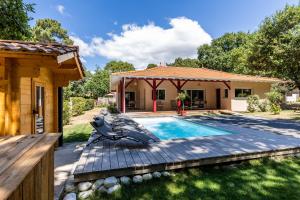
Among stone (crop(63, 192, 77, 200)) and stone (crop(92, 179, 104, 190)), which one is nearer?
stone (crop(63, 192, 77, 200))

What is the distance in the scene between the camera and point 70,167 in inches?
206

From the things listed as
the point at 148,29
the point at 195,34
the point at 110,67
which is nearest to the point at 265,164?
the point at 148,29

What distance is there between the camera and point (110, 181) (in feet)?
13.8

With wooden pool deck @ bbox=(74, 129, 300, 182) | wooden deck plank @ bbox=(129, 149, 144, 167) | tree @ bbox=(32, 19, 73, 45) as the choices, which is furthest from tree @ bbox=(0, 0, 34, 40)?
tree @ bbox=(32, 19, 73, 45)

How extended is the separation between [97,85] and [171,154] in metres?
37.6

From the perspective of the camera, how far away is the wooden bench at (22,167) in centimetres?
139

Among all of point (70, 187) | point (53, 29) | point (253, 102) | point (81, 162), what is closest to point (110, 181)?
point (70, 187)

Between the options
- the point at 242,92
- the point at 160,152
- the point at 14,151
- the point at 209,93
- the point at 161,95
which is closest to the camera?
the point at 14,151

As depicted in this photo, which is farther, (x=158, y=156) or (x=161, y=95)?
(x=161, y=95)

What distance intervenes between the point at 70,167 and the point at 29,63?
2677mm

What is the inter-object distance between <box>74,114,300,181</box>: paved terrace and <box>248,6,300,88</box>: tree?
1492cm

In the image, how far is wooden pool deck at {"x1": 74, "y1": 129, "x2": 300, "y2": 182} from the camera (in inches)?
175

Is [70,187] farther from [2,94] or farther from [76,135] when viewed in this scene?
[76,135]

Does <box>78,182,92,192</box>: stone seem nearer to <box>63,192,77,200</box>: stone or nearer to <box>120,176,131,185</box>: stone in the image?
<box>63,192,77,200</box>: stone
